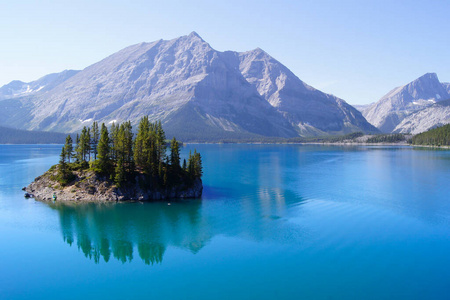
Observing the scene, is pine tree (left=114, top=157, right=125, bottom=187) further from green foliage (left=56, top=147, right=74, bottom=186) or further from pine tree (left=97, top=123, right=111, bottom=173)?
green foliage (left=56, top=147, right=74, bottom=186)

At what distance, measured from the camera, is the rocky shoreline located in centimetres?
8894

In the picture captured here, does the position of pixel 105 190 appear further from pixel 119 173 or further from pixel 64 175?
pixel 64 175

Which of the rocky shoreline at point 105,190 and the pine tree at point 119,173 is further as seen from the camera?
the rocky shoreline at point 105,190

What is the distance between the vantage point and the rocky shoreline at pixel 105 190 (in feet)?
292

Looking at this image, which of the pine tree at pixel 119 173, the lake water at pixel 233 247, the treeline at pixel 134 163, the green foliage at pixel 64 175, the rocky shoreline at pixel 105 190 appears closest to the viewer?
the lake water at pixel 233 247

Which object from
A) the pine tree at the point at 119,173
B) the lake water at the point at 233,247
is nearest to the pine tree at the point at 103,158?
the pine tree at the point at 119,173

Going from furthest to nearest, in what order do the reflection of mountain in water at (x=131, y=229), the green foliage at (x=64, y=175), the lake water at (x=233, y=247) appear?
1. the green foliage at (x=64, y=175)
2. the reflection of mountain in water at (x=131, y=229)
3. the lake water at (x=233, y=247)

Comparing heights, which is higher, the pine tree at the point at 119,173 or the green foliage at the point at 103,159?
the green foliage at the point at 103,159

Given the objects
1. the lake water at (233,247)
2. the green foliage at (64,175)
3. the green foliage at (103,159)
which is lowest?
the lake water at (233,247)

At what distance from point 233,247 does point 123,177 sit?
4461 cm

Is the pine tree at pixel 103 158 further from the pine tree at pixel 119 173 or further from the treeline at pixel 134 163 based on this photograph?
the pine tree at pixel 119 173

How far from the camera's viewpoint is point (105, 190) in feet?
294

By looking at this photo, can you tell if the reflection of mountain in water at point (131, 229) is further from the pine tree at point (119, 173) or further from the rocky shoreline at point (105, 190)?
the pine tree at point (119, 173)

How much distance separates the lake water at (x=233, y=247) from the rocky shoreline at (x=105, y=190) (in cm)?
429
